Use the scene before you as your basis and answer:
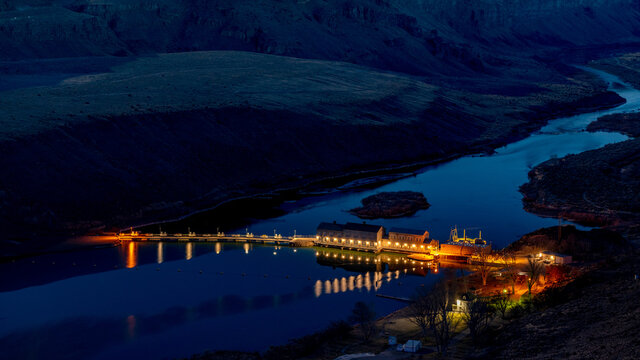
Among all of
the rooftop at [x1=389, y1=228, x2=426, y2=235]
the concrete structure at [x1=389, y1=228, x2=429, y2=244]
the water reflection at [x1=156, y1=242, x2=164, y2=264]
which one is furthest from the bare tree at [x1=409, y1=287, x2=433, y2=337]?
the water reflection at [x1=156, y1=242, x2=164, y2=264]

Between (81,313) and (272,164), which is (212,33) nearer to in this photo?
(272,164)

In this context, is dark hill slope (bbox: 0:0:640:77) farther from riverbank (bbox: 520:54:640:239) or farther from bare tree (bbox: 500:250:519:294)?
bare tree (bbox: 500:250:519:294)

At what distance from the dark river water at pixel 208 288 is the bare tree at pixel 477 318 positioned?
908 cm

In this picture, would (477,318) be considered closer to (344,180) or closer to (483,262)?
(483,262)

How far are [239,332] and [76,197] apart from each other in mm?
35275

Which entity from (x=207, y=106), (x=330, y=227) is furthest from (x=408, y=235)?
(x=207, y=106)

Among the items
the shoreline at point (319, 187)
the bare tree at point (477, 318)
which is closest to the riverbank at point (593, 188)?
the shoreline at point (319, 187)

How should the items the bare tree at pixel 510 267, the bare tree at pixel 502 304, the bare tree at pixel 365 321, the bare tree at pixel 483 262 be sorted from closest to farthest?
the bare tree at pixel 365 321 < the bare tree at pixel 502 304 < the bare tree at pixel 510 267 < the bare tree at pixel 483 262

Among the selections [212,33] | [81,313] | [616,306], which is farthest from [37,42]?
[616,306]

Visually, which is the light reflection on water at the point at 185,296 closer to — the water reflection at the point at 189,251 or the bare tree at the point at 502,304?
the water reflection at the point at 189,251

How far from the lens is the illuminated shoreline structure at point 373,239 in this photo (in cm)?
6731

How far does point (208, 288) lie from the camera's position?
59.8m

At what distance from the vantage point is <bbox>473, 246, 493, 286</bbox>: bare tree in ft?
188

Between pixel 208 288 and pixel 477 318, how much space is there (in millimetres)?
22832
